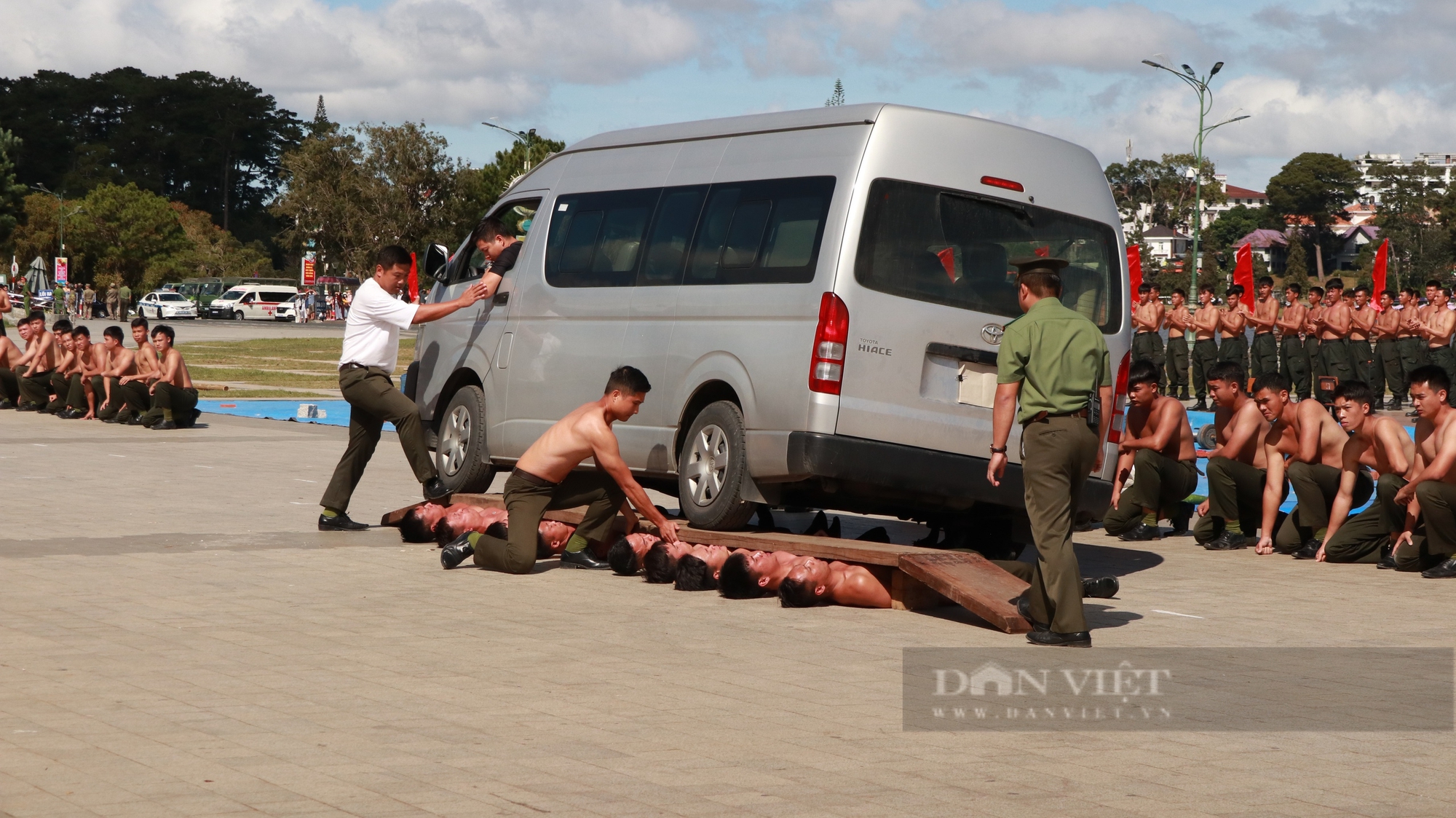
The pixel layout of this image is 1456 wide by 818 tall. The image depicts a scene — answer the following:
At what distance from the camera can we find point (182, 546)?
10.6 m

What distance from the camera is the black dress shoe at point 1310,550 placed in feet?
38.8

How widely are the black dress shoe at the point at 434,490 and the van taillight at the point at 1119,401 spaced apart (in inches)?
180

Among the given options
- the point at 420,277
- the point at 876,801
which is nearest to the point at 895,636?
the point at 876,801

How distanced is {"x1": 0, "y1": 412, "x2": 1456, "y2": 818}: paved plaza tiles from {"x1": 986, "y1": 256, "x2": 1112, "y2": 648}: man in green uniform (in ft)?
1.27

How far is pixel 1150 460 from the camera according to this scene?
12.7 m

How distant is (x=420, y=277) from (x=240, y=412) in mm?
51412

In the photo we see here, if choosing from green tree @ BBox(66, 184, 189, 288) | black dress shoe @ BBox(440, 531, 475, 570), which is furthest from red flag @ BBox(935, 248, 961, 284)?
green tree @ BBox(66, 184, 189, 288)

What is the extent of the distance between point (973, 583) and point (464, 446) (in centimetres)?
488

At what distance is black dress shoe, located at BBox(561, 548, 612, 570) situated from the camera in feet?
33.7

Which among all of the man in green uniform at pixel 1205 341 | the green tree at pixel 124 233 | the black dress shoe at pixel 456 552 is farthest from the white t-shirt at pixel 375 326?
the green tree at pixel 124 233

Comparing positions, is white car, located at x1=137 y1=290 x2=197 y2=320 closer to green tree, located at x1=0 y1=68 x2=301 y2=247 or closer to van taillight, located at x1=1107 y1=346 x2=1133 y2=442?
green tree, located at x1=0 y1=68 x2=301 y2=247

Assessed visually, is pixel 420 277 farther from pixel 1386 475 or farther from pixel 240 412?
pixel 1386 475

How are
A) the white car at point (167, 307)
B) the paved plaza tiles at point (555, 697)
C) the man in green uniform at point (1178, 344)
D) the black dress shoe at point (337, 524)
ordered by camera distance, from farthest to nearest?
the white car at point (167, 307) → the man in green uniform at point (1178, 344) → the black dress shoe at point (337, 524) → the paved plaza tiles at point (555, 697)

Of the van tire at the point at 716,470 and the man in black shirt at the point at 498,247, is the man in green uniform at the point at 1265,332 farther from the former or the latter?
the van tire at the point at 716,470
